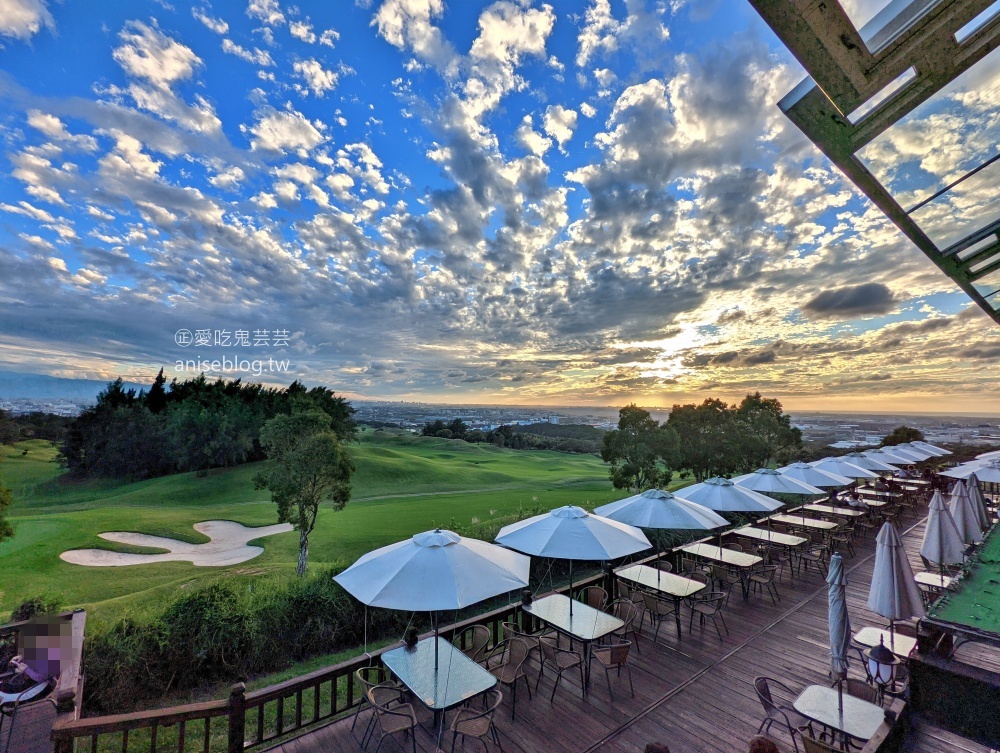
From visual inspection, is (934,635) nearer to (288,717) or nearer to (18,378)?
(288,717)

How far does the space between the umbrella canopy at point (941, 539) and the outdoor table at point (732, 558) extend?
295 centimetres

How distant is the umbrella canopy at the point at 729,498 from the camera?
9375 mm

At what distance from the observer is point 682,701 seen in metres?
5.71

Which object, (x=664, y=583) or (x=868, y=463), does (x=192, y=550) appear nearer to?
(x=664, y=583)

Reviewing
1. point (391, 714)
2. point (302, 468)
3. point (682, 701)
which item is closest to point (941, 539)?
point (682, 701)

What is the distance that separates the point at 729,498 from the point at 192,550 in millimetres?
22763

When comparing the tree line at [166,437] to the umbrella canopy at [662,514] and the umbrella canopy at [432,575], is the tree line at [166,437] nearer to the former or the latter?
the umbrella canopy at [662,514]

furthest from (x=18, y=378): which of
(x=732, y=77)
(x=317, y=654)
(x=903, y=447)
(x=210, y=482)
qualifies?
(x=903, y=447)

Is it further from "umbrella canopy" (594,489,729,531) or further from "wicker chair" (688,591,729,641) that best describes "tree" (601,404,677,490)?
"umbrella canopy" (594,489,729,531)

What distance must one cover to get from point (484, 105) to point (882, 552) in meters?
13.6

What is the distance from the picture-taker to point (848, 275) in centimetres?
1077

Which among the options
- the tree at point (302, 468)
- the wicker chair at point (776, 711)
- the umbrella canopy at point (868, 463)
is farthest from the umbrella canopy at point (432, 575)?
the umbrella canopy at point (868, 463)

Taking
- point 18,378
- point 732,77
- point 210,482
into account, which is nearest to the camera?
point 732,77

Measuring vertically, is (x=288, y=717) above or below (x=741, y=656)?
below
